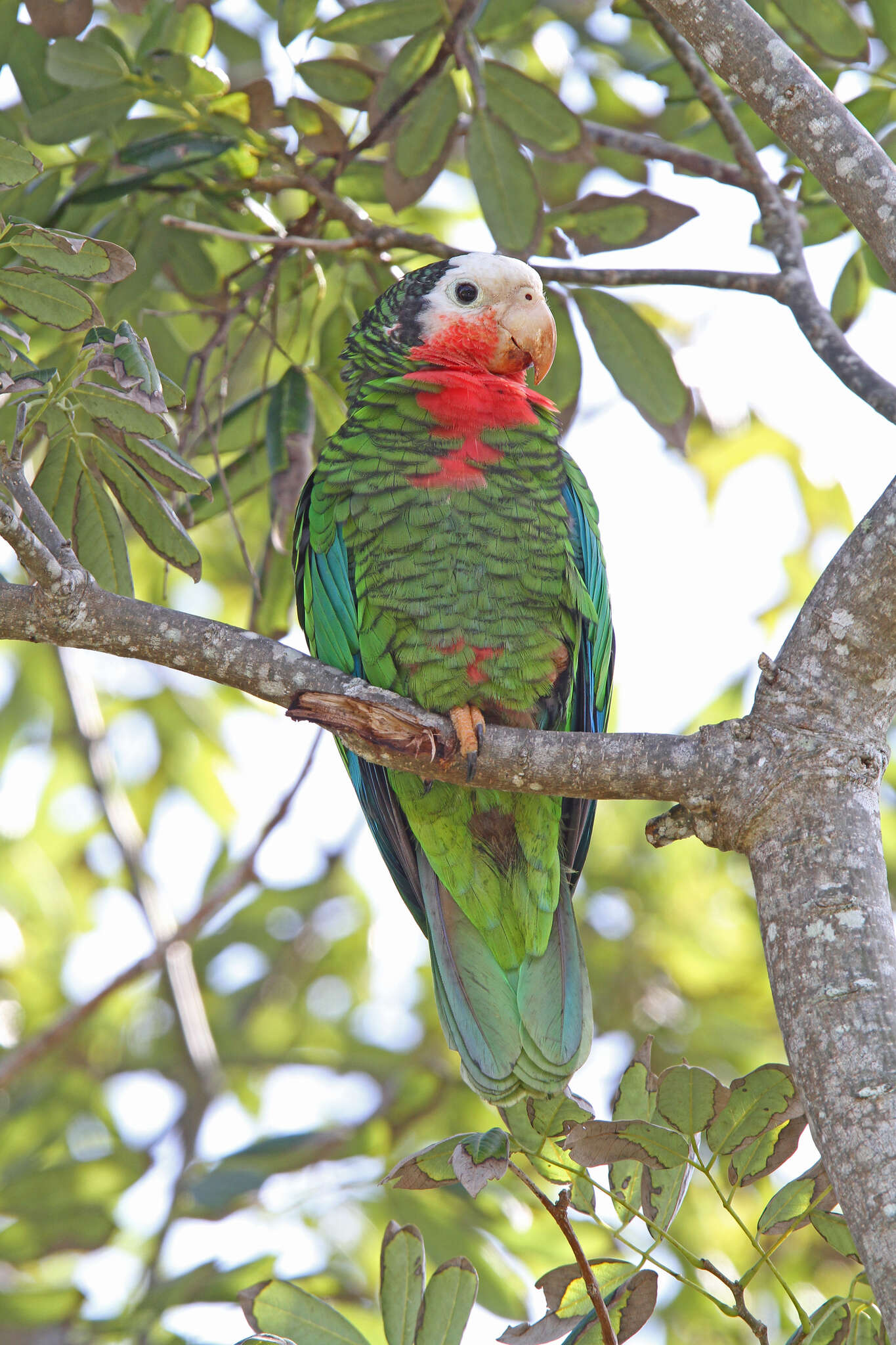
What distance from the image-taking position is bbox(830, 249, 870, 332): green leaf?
260 centimetres

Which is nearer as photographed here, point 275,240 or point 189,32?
point 275,240

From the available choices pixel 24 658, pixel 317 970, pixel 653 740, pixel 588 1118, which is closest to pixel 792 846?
pixel 653 740

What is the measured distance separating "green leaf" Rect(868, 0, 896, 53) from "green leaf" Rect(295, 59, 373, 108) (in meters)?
1.02

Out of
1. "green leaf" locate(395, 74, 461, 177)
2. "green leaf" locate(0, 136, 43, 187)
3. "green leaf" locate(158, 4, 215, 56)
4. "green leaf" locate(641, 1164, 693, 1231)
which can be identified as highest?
"green leaf" locate(158, 4, 215, 56)

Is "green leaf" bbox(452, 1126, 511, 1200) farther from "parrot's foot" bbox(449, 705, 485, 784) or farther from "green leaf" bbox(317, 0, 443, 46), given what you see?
"green leaf" bbox(317, 0, 443, 46)

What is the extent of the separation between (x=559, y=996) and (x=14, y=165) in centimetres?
166

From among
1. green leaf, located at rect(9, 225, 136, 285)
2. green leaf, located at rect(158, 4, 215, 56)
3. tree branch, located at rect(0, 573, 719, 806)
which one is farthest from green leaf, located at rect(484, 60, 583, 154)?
tree branch, located at rect(0, 573, 719, 806)

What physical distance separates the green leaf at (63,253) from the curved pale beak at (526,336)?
117 centimetres

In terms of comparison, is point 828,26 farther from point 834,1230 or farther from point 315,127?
point 834,1230

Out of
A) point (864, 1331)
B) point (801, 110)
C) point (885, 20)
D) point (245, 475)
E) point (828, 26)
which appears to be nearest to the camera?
point (864, 1331)

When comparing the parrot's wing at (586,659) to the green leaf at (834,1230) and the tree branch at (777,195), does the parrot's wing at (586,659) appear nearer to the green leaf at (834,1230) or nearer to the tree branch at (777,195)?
the tree branch at (777,195)

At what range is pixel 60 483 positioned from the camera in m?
1.80

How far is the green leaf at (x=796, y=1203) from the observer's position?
1.43 meters

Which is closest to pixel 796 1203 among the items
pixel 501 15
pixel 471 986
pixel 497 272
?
pixel 471 986
